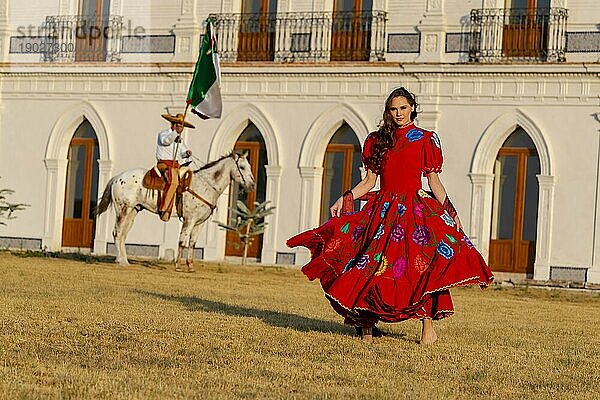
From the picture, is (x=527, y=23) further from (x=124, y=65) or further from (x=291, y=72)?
(x=124, y=65)

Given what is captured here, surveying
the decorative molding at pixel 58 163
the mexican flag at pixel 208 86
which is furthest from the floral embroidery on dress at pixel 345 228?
the decorative molding at pixel 58 163

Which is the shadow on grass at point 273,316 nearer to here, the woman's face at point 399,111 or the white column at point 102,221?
the woman's face at point 399,111

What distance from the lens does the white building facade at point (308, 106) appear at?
26.4 metres

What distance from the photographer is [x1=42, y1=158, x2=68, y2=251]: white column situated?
30.8 meters

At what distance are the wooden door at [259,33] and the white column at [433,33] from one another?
346 cm

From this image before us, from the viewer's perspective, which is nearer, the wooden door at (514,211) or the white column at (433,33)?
the wooden door at (514,211)

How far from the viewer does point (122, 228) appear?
24.1 m

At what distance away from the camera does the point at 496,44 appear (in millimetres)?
26984

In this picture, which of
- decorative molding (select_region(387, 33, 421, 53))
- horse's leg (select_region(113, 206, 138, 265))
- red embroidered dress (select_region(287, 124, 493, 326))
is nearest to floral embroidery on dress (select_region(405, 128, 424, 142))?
red embroidered dress (select_region(287, 124, 493, 326))

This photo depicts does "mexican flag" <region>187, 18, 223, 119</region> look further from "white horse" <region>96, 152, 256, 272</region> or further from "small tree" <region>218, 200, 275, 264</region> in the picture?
"white horse" <region>96, 152, 256, 272</region>

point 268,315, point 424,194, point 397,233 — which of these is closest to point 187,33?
point 268,315

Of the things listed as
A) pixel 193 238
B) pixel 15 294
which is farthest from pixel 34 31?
pixel 15 294

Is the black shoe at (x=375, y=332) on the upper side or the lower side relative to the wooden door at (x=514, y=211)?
lower

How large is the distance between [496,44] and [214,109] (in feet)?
18.6
